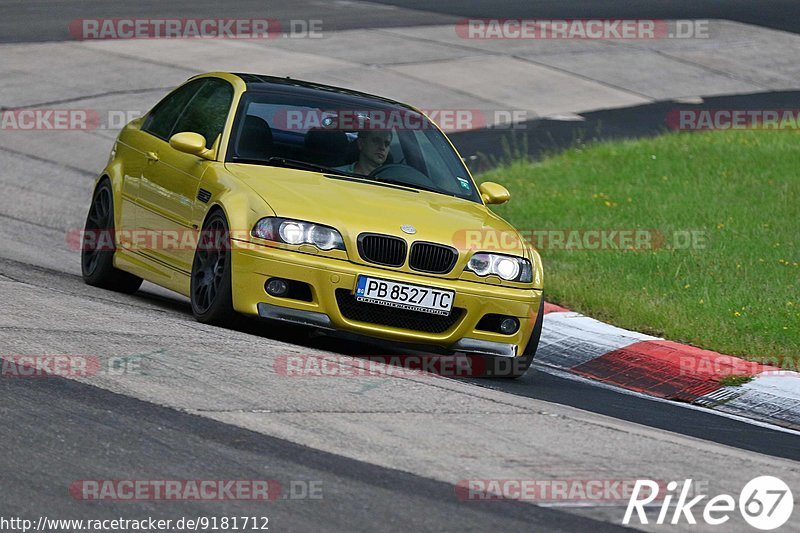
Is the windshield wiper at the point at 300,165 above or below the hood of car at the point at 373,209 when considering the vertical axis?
above

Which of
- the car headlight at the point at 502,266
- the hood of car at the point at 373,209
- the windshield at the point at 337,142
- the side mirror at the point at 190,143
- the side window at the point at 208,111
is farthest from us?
the side window at the point at 208,111

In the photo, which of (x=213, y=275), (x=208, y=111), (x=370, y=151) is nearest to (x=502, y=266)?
(x=370, y=151)

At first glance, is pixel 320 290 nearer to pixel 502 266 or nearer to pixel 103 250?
pixel 502 266

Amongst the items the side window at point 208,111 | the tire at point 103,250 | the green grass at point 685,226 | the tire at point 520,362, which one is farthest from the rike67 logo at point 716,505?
the tire at point 103,250

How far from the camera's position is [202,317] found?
846 centimetres

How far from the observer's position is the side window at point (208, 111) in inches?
367

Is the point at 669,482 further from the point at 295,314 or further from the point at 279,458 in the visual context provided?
the point at 295,314

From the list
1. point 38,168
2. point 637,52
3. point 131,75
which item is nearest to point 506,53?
point 637,52

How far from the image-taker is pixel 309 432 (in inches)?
244

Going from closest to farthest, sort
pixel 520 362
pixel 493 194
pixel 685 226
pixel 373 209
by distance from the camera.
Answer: pixel 373 209 < pixel 520 362 < pixel 493 194 < pixel 685 226

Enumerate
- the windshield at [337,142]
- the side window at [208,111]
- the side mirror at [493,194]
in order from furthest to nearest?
the side mirror at [493,194] < the side window at [208,111] < the windshield at [337,142]

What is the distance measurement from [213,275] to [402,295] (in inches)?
44.6

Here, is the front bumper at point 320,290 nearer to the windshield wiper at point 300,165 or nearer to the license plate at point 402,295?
the license plate at point 402,295

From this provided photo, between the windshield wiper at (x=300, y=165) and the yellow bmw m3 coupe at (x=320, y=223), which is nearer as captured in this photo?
the yellow bmw m3 coupe at (x=320, y=223)
